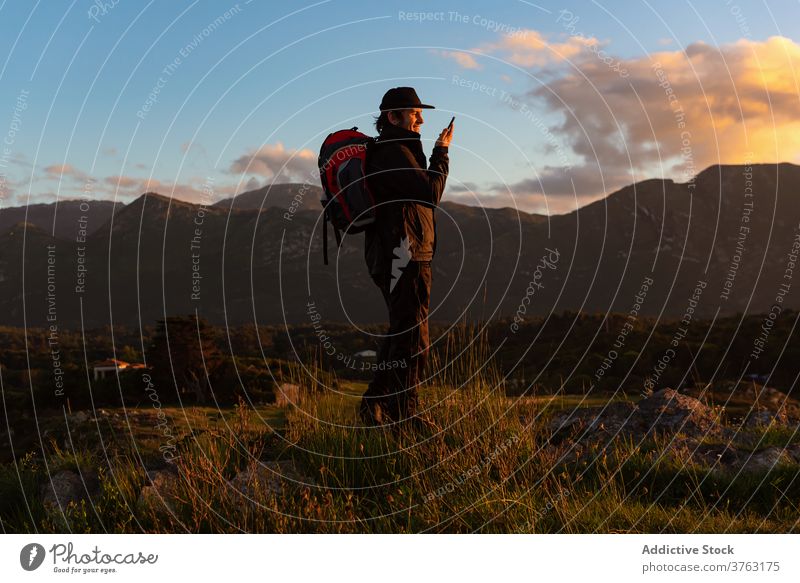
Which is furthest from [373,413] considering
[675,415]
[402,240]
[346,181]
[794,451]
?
[794,451]

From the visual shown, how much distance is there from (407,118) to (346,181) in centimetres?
95

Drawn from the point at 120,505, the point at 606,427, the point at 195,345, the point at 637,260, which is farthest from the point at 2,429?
the point at 637,260

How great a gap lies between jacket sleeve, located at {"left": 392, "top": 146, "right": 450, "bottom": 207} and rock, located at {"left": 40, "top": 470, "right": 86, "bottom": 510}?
4367 mm

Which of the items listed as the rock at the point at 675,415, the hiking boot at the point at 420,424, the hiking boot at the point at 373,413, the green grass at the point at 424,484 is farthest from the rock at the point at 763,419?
the hiking boot at the point at 373,413

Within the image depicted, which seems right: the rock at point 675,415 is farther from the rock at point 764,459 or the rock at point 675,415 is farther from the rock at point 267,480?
the rock at point 267,480

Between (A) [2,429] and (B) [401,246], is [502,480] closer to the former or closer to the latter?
(B) [401,246]

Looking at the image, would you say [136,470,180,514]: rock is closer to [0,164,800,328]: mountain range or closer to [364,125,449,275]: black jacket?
[364,125,449,275]: black jacket

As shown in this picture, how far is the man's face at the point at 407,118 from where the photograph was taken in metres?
7.51

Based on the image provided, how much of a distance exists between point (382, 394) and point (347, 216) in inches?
76.7

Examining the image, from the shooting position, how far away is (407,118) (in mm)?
7516

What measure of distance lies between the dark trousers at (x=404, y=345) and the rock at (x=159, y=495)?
7.21ft

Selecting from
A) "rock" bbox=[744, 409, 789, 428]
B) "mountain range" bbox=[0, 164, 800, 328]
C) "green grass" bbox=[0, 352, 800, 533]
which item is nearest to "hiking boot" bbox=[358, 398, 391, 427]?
"green grass" bbox=[0, 352, 800, 533]

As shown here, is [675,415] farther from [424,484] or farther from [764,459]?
[424,484]

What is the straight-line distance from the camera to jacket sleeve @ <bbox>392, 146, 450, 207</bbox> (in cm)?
713
